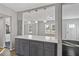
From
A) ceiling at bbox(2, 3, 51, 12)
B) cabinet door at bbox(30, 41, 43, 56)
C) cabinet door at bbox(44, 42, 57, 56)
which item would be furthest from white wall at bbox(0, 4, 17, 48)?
cabinet door at bbox(44, 42, 57, 56)

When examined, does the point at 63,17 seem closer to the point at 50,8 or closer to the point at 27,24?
the point at 50,8

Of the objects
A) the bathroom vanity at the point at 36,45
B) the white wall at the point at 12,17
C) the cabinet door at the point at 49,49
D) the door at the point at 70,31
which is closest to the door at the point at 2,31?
the white wall at the point at 12,17

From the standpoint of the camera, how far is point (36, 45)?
183 centimetres

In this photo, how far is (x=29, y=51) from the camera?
183 centimetres

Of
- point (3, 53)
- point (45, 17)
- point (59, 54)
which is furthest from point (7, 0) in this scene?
point (59, 54)

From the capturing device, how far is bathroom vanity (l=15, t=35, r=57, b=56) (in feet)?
5.80

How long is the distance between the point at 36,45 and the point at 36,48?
3.1 inches

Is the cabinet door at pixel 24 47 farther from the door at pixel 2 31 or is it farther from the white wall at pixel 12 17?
the door at pixel 2 31

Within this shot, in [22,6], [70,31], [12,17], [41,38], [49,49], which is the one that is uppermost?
[22,6]

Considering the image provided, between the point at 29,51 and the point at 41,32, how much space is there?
0.44 m

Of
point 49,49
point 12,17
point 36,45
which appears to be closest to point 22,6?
point 12,17

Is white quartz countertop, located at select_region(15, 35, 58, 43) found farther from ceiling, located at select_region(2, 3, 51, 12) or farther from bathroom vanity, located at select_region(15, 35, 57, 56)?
ceiling, located at select_region(2, 3, 51, 12)

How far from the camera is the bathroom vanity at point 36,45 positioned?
5.80ft

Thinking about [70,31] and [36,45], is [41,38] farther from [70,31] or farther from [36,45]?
[70,31]
